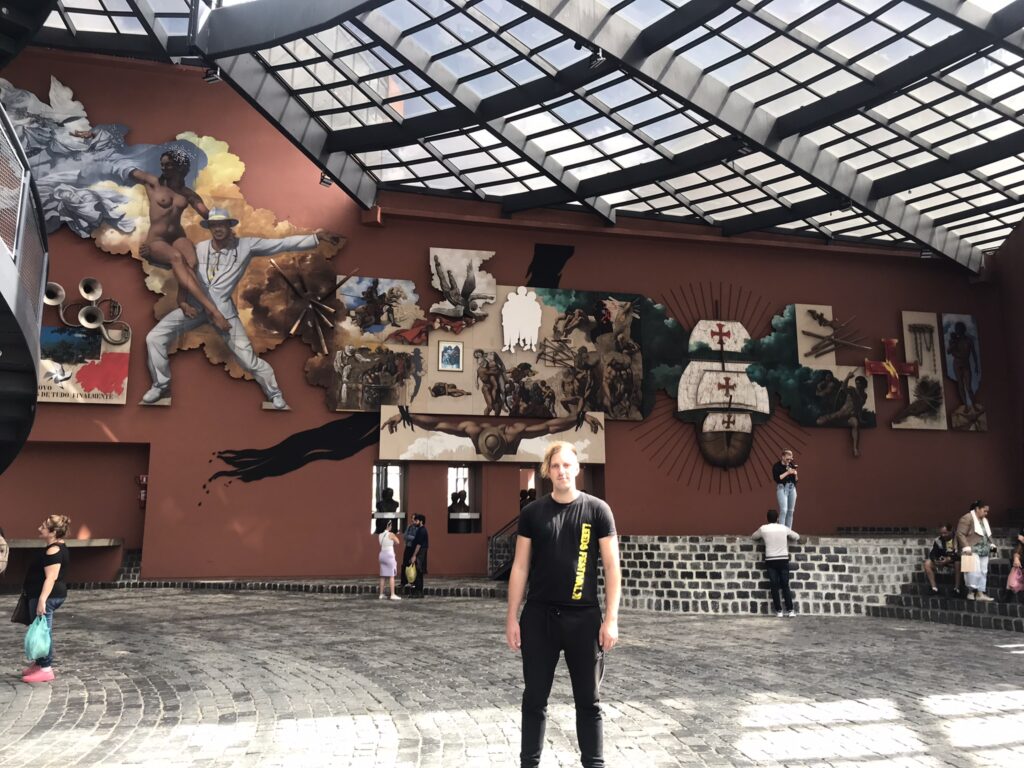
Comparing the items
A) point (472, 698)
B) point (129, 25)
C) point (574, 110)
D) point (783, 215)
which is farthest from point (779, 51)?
point (129, 25)

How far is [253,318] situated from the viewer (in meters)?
18.9

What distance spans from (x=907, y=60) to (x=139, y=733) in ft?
49.2

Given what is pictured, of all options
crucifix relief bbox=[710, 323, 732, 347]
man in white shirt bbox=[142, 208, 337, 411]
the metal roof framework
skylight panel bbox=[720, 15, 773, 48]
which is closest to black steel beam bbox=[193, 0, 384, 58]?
the metal roof framework

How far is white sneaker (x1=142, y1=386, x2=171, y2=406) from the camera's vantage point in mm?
18094

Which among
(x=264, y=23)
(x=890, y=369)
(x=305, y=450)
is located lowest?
(x=305, y=450)

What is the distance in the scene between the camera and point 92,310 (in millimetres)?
17922

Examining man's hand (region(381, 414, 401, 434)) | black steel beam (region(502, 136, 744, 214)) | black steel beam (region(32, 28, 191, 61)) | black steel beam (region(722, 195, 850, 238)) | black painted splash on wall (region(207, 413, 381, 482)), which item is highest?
black steel beam (region(32, 28, 191, 61))

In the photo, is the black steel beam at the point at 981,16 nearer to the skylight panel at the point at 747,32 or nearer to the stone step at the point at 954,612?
the skylight panel at the point at 747,32

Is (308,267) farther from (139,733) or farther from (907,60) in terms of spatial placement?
(139,733)

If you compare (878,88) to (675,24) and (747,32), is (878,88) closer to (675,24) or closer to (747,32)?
(747,32)

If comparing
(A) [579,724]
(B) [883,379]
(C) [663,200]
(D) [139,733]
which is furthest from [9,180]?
(B) [883,379]

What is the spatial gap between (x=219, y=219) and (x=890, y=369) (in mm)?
16725

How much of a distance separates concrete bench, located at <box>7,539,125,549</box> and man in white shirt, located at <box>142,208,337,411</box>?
2974 mm

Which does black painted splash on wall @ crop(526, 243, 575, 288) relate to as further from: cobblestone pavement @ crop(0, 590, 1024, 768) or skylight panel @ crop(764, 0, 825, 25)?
cobblestone pavement @ crop(0, 590, 1024, 768)
